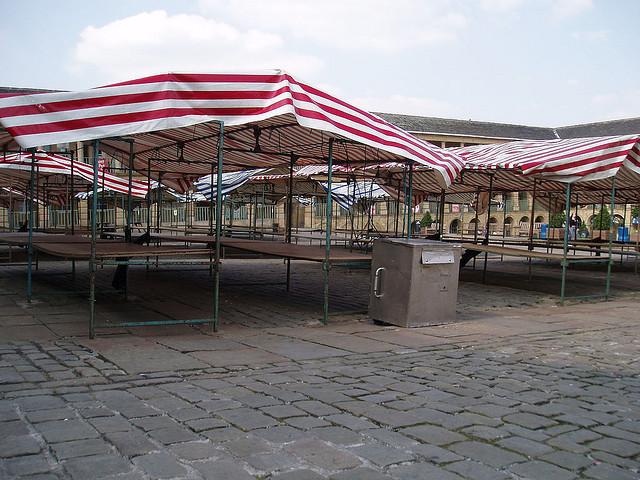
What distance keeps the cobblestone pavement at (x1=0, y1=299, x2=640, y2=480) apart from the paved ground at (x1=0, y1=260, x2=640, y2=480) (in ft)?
0.05

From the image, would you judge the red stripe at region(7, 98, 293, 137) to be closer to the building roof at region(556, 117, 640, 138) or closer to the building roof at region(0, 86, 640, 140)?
the building roof at region(556, 117, 640, 138)

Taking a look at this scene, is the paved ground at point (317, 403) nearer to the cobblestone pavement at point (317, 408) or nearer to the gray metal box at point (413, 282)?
the cobblestone pavement at point (317, 408)

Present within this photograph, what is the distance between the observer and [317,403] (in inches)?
179

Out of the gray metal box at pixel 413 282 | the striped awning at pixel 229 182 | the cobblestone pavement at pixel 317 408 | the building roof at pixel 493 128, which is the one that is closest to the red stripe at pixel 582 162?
the gray metal box at pixel 413 282

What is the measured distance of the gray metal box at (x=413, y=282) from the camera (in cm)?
799

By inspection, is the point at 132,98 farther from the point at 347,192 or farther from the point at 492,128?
the point at 492,128

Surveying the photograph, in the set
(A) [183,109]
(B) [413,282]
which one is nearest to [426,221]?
(B) [413,282]

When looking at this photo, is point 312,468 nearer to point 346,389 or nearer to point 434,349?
point 346,389

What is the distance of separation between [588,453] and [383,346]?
10.5 feet

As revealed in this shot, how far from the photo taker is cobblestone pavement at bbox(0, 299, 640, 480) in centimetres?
344

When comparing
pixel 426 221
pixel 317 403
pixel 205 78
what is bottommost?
pixel 317 403

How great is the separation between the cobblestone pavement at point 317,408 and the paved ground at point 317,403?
2 centimetres

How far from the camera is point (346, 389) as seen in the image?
498 cm

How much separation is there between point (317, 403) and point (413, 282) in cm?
369
